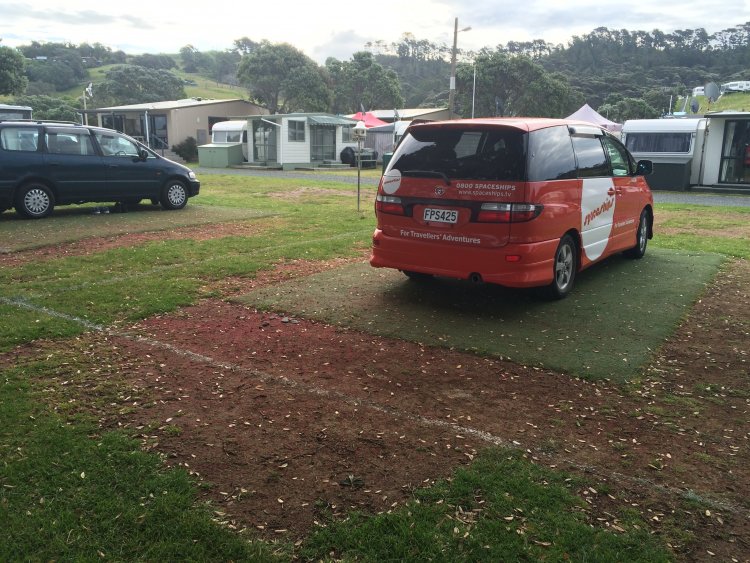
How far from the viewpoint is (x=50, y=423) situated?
347cm

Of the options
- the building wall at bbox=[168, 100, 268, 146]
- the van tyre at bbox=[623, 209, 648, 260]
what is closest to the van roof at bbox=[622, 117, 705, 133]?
the van tyre at bbox=[623, 209, 648, 260]

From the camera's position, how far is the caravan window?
21.0 m

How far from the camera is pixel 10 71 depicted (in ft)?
141

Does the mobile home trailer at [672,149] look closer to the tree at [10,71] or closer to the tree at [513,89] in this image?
the tree at [513,89]

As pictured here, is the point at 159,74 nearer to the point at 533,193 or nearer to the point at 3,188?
the point at 3,188

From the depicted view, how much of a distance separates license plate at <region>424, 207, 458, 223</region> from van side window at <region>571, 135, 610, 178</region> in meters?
1.57

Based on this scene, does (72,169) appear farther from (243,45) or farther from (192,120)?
(243,45)

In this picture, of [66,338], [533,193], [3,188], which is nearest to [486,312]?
[533,193]

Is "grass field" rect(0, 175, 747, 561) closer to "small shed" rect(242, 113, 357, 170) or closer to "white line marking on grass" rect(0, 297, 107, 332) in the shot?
"white line marking on grass" rect(0, 297, 107, 332)

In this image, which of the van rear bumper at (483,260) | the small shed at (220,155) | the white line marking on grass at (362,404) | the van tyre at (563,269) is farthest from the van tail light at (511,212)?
the small shed at (220,155)

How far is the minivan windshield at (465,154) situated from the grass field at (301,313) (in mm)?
1295

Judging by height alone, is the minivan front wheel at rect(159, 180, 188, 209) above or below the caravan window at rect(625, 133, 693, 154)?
below

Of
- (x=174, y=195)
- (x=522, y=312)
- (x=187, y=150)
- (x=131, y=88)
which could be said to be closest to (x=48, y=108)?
(x=131, y=88)

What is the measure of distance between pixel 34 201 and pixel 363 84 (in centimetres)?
5399
